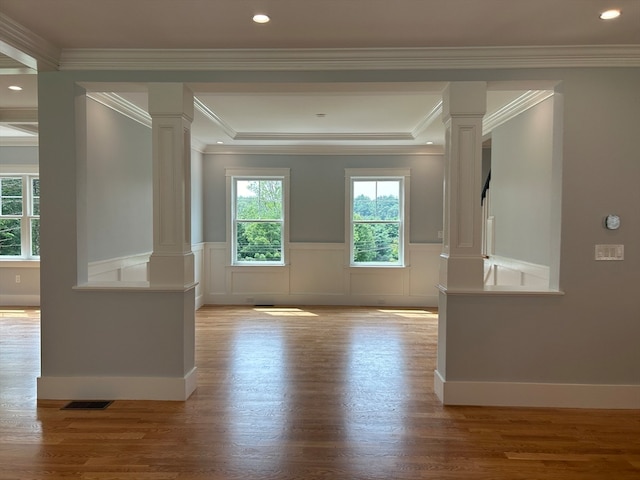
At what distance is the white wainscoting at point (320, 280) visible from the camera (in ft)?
23.7

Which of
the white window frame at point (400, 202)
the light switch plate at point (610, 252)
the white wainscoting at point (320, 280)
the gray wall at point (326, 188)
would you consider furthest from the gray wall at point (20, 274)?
the light switch plate at point (610, 252)

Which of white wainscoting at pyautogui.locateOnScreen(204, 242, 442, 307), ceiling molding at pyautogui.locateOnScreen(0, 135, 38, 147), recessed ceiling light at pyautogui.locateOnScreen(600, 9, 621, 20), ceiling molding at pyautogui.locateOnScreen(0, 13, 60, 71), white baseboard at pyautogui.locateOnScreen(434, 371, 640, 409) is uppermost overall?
ceiling molding at pyautogui.locateOnScreen(0, 135, 38, 147)

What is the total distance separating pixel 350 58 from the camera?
322 centimetres

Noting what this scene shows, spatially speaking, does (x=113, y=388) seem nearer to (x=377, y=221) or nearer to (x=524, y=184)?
(x=524, y=184)

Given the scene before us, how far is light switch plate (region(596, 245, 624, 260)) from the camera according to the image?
127 inches

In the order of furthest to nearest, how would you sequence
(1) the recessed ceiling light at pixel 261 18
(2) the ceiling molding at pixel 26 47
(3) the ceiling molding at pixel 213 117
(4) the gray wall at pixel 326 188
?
(4) the gray wall at pixel 326 188 < (3) the ceiling molding at pixel 213 117 < (2) the ceiling molding at pixel 26 47 < (1) the recessed ceiling light at pixel 261 18

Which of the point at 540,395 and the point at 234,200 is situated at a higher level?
the point at 234,200

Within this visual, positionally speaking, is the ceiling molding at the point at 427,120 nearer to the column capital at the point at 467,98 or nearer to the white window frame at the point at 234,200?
the column capital at the point at 467,98

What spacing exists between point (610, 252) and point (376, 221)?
4253 millimetres

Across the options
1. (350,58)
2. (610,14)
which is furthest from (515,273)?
(350,58)

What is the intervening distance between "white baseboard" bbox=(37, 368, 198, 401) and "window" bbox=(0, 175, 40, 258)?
456 cm

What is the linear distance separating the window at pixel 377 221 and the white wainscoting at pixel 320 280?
0.64 ft

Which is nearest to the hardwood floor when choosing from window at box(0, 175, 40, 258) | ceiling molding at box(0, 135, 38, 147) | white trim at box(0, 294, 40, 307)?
white trim at box(0, 294, 40, 307)

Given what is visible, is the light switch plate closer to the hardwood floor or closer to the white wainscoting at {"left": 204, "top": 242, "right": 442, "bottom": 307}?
the hardwood floor
